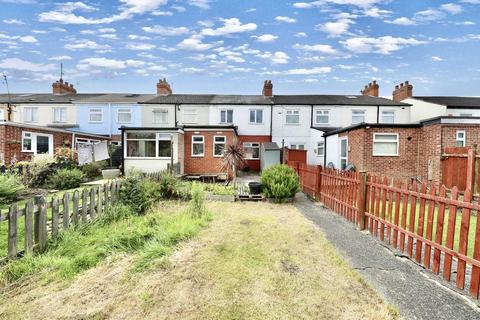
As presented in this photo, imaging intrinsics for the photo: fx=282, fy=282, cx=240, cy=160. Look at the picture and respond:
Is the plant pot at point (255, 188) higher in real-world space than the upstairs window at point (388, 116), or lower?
lower

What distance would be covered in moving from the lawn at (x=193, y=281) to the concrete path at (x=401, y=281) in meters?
0.22

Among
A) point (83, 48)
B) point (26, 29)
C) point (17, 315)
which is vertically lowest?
point (17, 315)

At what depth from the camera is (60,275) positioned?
3930mm

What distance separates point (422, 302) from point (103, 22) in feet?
50.0

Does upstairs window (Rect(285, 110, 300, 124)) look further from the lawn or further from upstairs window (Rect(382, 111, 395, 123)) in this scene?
the lawn

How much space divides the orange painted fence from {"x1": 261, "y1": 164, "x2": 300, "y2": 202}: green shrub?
1015 mm

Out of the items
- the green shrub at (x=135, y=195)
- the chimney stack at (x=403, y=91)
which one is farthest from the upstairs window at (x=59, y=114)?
the chimney stack at (x=403, y=91)

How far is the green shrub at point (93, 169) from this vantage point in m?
16.3

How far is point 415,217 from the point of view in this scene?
6840mm

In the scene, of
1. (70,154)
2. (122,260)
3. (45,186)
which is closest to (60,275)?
(122,260)

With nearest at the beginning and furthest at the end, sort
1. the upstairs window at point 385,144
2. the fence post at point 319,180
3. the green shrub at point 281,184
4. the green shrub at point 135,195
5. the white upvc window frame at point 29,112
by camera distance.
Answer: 1. the green shrub at point 135,195
2. the green shrub at point 281,184
3. the fence post at point 319,180
4. the upstairs window at point 385,144
5. the white upvc window frame at point 29,112

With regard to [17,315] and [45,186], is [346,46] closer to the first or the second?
[45,186]

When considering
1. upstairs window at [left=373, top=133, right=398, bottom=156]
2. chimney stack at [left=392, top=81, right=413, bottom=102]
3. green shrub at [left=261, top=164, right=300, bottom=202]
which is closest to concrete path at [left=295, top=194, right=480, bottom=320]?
green shrub at [left=261, top=164, right=300, bottom=202]

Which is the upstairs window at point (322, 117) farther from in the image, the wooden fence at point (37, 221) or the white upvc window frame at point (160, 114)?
the wooden fence at point (37, 221)
